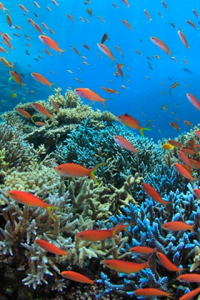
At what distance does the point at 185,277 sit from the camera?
212 cm

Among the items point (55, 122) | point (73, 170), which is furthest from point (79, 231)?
point (55, 122)

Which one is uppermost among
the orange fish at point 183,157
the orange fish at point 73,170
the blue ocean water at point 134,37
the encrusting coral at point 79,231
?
the blue ocean water at point 134,37

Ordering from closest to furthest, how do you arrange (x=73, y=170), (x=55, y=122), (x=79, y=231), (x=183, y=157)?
1. (x=73, y=170)
2. (x=79, y=231)
3. (x=183, y=157)
4. (x=55, y=122)

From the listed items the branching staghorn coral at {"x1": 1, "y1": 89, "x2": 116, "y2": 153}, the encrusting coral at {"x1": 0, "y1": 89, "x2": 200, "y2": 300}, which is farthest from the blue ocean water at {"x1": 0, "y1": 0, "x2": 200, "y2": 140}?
the encrusting coral at {"x1": 0, "y1": 89, "x2": 200, "y2": 300}

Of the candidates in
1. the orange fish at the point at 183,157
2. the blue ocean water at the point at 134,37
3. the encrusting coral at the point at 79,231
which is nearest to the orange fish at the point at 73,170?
the encrusting coral at the point at 79,231

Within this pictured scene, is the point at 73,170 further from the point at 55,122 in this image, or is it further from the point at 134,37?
the point at 134,37

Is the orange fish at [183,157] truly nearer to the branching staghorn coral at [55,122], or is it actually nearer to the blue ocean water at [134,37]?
the branching staghorn coral at [55,122]

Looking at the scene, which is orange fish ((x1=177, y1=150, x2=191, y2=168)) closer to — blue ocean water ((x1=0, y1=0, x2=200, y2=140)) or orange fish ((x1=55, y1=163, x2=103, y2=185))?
orange fish ((x1=55, y1=163, x2=103, y2=185))

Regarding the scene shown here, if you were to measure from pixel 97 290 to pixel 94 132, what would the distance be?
4288 millimetres

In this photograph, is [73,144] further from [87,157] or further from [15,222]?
[15,222]

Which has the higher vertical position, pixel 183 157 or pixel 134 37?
pixel 134 37

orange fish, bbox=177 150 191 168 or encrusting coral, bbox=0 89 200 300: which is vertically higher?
orange fish, bbox=177 150 191 168

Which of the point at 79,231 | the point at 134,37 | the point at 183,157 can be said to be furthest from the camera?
the point at 134,37

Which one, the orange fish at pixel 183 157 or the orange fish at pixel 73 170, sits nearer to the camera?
the orange fish at pixel 73 170
